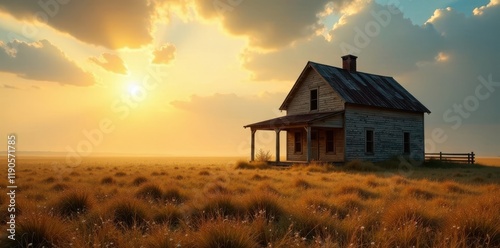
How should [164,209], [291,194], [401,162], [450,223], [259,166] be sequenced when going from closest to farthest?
[450,223] < [164,209] < [291,194] < [259,166] < [401,162]

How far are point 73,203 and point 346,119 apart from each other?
1909cm

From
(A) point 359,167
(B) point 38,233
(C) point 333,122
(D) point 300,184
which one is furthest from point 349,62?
(B) point 38,233

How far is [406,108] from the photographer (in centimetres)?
2698

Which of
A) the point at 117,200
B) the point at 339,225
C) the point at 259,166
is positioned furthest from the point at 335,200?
the point at 259,166

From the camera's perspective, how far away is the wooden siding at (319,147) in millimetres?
24016

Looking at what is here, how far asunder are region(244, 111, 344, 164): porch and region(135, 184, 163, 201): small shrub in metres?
13.3

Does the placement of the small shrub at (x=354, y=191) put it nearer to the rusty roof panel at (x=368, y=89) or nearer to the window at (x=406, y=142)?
the rusty roof panel at (x=368, y=89)

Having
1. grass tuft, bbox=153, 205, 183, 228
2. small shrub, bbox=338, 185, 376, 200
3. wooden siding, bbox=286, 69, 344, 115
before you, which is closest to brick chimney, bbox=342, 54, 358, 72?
wooden siding, bbox=286, 69, 344, 115

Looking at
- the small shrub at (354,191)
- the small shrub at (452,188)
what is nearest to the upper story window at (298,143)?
the small shrub at (452,188)

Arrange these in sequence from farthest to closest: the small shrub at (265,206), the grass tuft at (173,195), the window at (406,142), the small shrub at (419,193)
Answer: the window at (406,142)
the small shrub at (419,193)
the grass tuft at (173,195)
the small shrub at (265,206)

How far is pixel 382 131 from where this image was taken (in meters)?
25.7

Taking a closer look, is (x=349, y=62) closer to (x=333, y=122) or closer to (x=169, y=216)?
(x=333, y=122)

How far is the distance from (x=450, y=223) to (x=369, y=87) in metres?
22.8

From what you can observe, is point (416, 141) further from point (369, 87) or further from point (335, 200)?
point (335, 200)
